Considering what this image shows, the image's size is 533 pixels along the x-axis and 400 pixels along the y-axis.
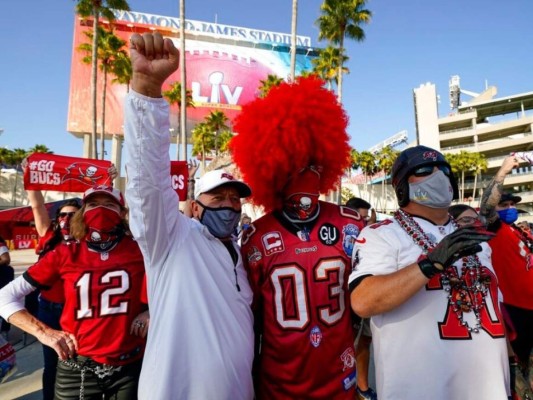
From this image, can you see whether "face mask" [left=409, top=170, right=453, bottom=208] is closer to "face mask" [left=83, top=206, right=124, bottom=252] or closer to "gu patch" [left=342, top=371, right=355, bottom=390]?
"gu patch" [left=342, top=371, right=355, bottom=390]

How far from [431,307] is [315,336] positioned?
733 millimetres

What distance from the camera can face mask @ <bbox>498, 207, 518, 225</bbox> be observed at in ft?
13.5

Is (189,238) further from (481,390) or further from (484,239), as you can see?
(481,390)

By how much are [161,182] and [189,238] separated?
421 millimetres

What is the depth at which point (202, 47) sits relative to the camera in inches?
2336

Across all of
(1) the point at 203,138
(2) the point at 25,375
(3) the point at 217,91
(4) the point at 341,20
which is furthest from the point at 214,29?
(2) the point at 25,375

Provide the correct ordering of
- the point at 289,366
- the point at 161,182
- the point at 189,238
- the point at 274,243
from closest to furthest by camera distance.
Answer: the point at 161,182 → the point at 189,238 → the point at 289,366 → the point at 274,243

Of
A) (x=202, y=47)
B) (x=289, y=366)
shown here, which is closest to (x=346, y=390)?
(x=289, y=366)

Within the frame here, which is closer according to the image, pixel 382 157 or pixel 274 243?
pixel 274 243

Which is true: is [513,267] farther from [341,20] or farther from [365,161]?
[365,161]

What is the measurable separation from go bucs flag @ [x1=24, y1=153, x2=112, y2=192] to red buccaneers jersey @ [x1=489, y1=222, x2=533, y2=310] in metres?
5.97

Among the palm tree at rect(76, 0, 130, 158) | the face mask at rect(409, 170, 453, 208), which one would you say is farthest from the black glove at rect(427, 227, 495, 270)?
the palm tree at rect(76, 0, 130, 158)

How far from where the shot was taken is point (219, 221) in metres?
2.31

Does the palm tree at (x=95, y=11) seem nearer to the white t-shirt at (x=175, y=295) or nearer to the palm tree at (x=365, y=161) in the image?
the white t-shirt at (x=175, y=295)
